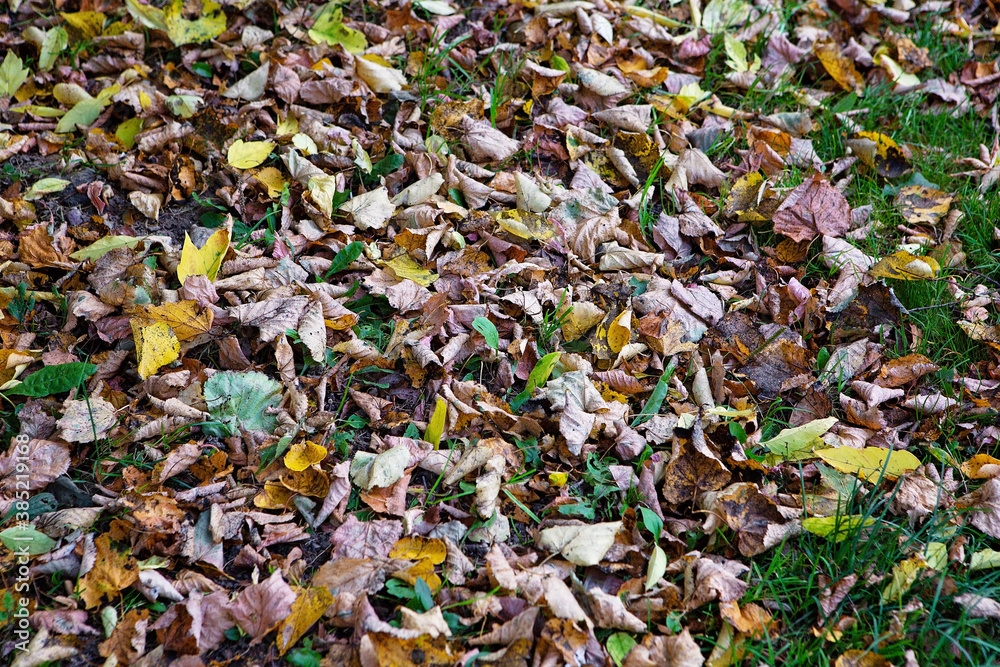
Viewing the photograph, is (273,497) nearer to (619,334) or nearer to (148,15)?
(619,334)

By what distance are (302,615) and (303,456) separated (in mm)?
450

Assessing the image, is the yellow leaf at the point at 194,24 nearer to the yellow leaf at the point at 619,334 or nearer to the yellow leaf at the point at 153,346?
the yellow leaf at the point at 153,346

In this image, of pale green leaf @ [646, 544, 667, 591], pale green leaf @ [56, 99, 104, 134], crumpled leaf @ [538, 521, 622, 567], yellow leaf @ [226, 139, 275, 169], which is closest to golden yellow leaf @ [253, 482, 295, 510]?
crumpled leaf @ [538, 521, 622, 567]

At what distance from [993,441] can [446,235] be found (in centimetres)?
192

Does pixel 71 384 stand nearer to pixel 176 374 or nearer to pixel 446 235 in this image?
pixel 176 374

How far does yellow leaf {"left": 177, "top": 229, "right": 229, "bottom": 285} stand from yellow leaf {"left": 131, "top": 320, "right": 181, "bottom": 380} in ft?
0.68

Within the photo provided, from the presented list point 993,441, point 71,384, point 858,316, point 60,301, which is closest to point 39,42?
point 60,301

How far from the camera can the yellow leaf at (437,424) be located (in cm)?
203

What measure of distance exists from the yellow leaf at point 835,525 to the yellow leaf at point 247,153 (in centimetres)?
226

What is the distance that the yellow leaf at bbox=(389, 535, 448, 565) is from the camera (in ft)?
5.92

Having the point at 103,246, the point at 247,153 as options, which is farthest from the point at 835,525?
the point at 103,246

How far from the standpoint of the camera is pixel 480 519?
1911 millimetres

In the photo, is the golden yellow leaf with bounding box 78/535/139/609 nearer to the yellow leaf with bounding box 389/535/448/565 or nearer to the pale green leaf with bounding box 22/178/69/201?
the yellow leaf with bounding box 389/535/448/565

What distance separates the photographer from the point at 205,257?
2338 mm
